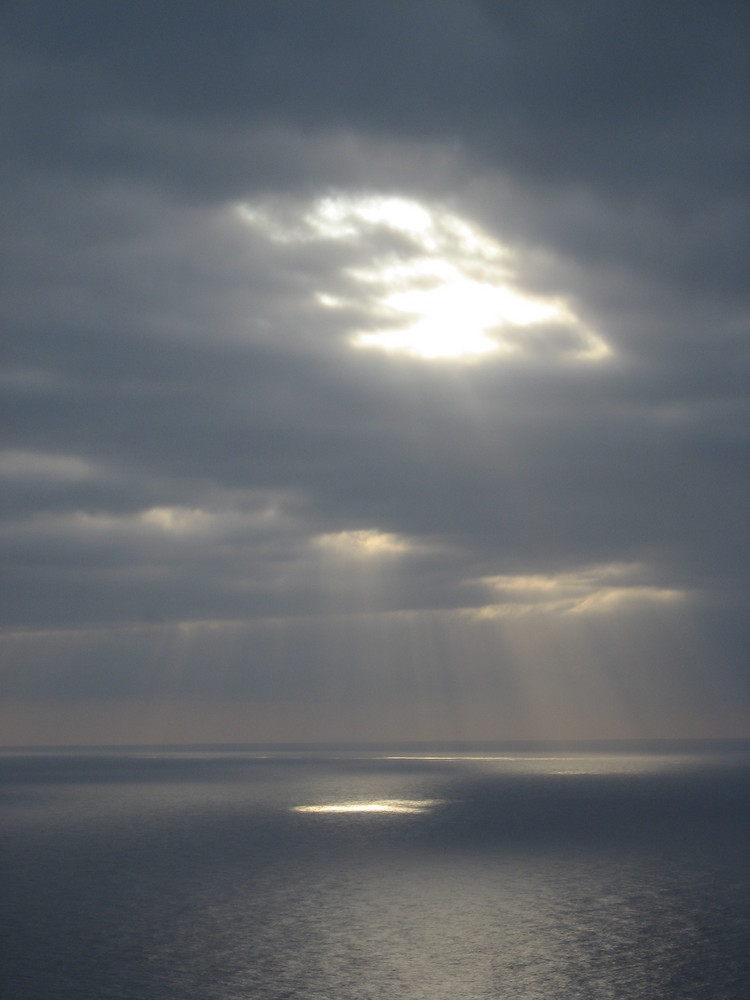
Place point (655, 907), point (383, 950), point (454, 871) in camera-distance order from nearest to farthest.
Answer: point (383, 950), point (655, 907), point (454, 871)

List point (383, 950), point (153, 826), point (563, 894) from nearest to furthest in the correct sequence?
point (383, 950) → point (563, 894) → point (153, 826)

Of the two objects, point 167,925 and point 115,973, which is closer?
point 115,973

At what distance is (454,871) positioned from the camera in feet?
332

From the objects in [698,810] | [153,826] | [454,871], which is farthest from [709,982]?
[698,810]

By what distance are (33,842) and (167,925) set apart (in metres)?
60.9

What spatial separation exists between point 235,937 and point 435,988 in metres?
17.5

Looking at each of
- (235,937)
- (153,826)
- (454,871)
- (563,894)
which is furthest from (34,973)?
(153,826)

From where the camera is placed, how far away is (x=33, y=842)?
124 meters

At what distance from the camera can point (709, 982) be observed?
182 ft

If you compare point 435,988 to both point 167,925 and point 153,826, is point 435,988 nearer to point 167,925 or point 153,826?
point 167,925

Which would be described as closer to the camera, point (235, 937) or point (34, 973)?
point (34, 973)

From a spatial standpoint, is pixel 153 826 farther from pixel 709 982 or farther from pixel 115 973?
pixel 709 982

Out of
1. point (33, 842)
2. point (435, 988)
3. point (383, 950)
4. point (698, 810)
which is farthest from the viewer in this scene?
point (698, 810)

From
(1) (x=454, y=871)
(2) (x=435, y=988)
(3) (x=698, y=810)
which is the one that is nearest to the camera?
(2) (x=435, y=988)
